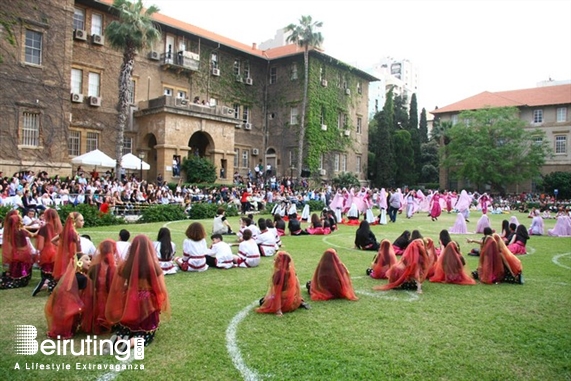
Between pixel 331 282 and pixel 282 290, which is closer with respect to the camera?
pixel 282 290

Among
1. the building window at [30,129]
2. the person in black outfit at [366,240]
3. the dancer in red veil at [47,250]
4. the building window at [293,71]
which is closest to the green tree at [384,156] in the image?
the building window at [293,71]

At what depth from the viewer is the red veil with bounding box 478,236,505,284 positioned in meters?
9.32

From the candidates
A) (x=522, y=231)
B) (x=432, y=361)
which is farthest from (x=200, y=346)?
(x=522, y=231)

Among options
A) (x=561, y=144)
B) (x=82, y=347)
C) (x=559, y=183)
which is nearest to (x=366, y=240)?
(x=82, y=347)

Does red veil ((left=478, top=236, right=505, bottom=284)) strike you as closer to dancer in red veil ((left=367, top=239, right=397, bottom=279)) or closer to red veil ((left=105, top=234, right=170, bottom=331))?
dancer in red veil ((left=367, top=239, right=397, bottom=279))

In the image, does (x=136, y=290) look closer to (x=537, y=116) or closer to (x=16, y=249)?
(x=16, y=249)

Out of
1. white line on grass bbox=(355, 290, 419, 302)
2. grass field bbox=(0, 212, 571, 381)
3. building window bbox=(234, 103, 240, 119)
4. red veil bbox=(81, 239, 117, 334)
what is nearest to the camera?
grass field bbox=(0, 212, 571, 381)

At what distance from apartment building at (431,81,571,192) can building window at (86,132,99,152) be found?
4333 centimetres

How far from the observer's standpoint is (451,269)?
30.5 ft

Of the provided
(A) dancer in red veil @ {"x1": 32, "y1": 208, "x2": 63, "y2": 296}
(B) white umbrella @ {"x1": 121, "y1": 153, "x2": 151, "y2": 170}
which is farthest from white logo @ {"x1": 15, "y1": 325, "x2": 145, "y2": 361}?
(B) white umbrella @ {"x1": 121, "y1": 153, "x2": 151, "y2": 170}

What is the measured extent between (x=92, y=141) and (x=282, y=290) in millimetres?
29313

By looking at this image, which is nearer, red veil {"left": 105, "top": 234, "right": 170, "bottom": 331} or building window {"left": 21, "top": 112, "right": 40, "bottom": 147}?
red veil {"left": 105, "top": 234, "right": 170, "bottom": 331}

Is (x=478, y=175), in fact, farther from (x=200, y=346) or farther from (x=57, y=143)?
(x=200, y=346)

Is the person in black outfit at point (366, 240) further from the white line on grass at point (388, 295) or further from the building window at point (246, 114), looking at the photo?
the building window at point (246, 114)
